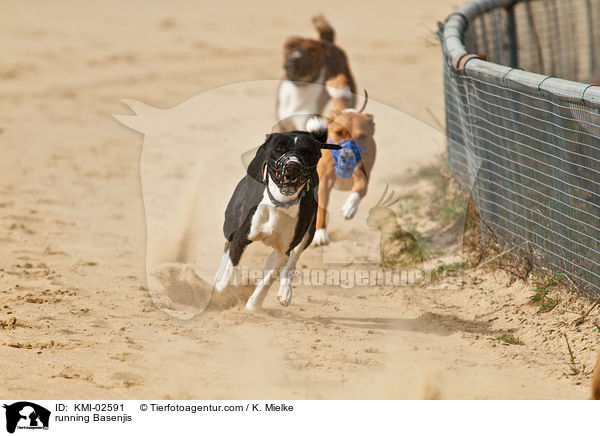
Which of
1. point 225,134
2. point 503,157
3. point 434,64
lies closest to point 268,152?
point 503,157

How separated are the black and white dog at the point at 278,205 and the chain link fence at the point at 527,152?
1387 mm

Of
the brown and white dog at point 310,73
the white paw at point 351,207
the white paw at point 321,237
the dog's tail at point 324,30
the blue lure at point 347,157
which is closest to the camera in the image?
the blue lure at point 347,157

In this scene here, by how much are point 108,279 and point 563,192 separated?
3.17 m

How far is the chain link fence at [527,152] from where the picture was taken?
184 inches

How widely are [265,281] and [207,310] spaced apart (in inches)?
18.0

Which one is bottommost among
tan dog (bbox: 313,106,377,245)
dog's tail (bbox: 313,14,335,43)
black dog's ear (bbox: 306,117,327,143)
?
tan dog (bbox: 313,106,377,245)

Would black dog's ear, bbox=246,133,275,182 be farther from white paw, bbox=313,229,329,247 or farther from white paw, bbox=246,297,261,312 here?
white paw, bbox=313,229,329,247

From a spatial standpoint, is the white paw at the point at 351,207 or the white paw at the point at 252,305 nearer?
the white paw at the point at 252,305

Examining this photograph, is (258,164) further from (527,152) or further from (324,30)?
(324,30)

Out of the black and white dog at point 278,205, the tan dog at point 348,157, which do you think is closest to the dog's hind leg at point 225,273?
the black and white dog at point 278,205

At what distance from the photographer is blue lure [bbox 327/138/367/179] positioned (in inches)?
230

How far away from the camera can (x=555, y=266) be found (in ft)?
17.1
